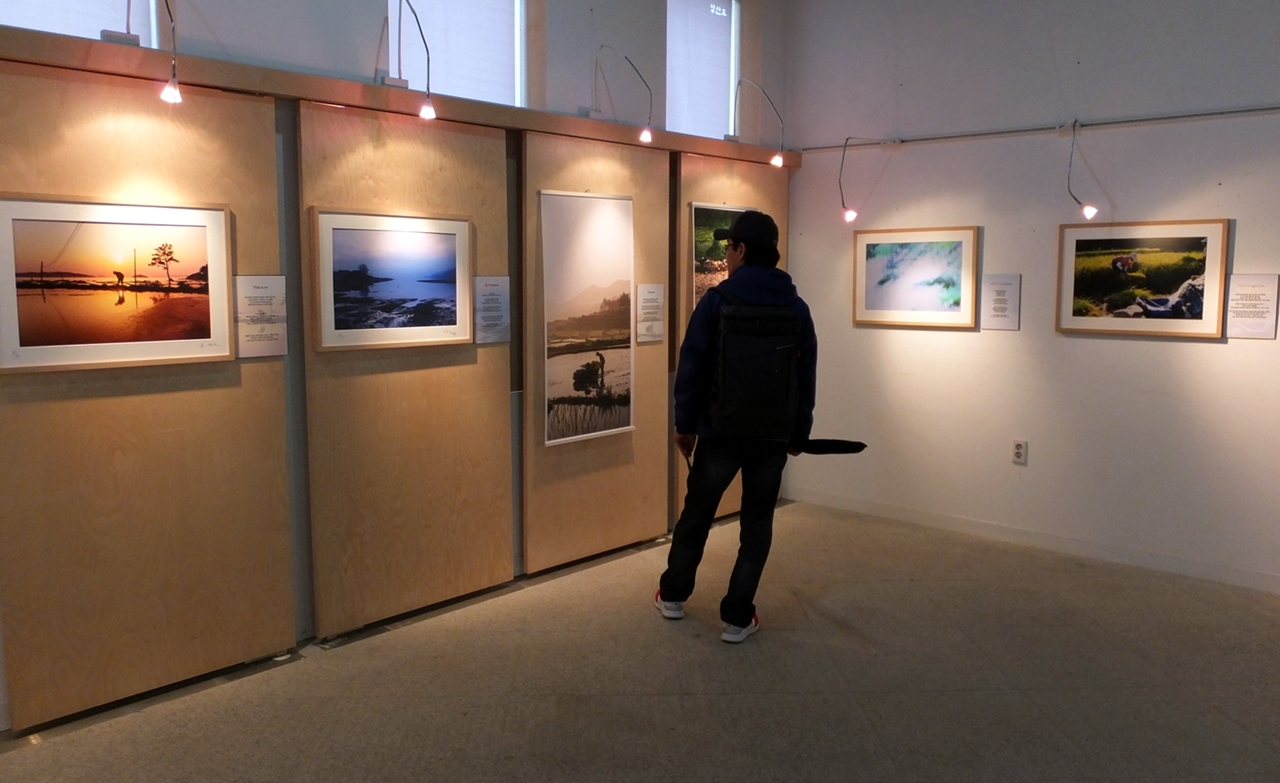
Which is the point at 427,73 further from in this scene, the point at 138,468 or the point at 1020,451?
the point at 1020,451

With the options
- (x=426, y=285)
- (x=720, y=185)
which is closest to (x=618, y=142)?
(x=720, y=185)

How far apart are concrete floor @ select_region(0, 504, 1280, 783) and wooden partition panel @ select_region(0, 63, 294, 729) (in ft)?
0.79

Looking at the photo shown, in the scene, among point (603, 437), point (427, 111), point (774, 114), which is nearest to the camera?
point (427, 111)

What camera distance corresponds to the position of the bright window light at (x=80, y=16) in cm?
333

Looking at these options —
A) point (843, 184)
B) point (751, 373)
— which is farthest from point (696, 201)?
point (751, 373)

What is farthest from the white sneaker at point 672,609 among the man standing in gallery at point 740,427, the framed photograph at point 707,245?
the framed photograph at point 707,245

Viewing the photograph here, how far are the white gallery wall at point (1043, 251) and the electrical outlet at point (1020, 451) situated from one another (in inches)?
1.8

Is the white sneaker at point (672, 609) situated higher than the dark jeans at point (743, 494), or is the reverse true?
the dark jeans at point (743, 494)

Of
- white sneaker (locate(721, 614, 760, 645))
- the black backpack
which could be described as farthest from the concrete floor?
the black backpack
